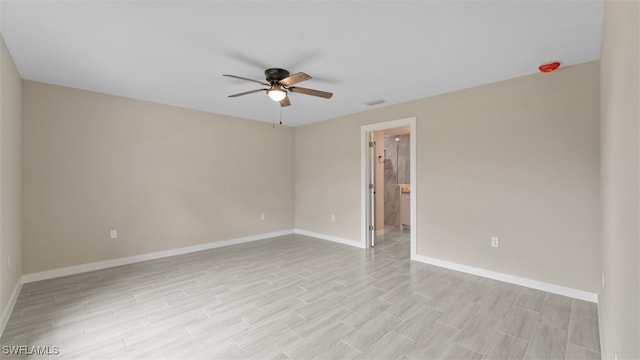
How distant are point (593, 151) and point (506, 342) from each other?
2.10 metres

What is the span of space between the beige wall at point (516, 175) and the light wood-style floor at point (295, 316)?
1.21 feet

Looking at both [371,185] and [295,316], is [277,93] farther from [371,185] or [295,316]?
[371,185]

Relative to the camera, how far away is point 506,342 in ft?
6.61

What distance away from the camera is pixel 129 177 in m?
3.92

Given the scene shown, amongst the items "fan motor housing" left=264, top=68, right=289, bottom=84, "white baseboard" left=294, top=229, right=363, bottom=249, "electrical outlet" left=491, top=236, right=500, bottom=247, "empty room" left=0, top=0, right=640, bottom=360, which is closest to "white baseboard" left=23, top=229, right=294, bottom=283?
"empty room" left=0, top=0, right=640, bottom=360

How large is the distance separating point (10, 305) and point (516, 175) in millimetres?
5337

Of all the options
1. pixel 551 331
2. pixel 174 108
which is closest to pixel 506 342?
pixel 551 331

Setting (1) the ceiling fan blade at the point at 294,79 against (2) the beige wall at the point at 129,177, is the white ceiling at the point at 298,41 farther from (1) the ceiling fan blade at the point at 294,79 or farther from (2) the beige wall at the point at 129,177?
(2) the beige wall at the point at 129,177

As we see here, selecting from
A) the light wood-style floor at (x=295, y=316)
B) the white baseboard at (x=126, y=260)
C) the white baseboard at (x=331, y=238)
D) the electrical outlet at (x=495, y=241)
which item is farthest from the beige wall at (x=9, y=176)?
the electrical outlet at (x=495, y=241)

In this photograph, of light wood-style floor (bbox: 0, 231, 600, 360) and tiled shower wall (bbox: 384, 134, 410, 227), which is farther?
tiled shower wall (bbox: 384, 134, 410, 227)

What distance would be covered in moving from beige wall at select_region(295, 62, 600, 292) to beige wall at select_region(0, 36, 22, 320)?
14.4 feet

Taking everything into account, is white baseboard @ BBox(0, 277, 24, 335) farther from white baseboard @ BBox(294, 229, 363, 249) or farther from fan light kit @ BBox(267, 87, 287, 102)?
white baseboard @ BBox(294, 229, 363, 249)

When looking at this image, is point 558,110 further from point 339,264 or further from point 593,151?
point 339,264

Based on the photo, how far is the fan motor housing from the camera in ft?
9.07
